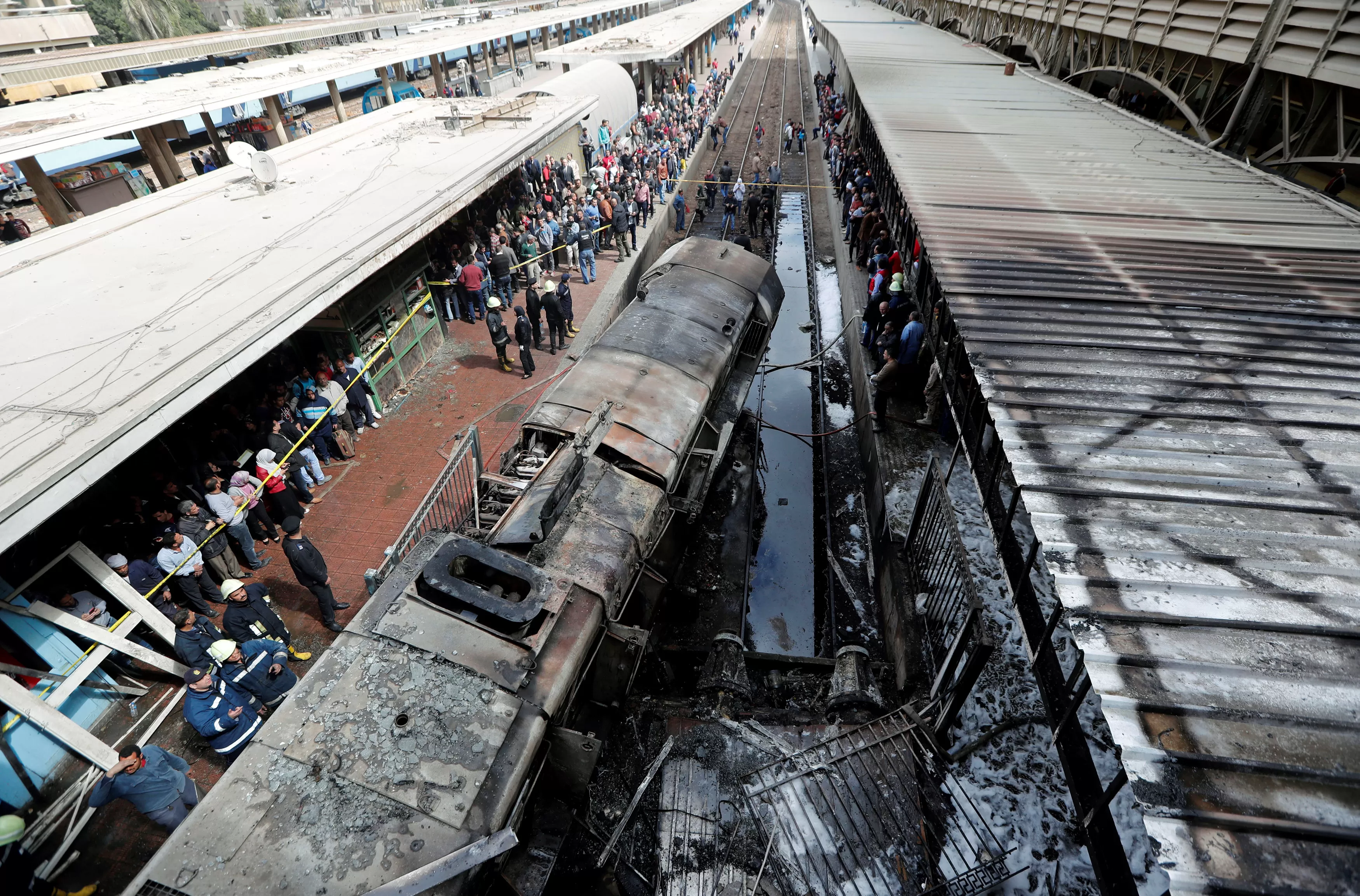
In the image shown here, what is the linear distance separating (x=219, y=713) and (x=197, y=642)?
102cm

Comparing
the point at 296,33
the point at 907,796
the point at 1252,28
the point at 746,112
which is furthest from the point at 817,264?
the point at 296,33

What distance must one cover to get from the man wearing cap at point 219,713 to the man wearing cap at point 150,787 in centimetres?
35

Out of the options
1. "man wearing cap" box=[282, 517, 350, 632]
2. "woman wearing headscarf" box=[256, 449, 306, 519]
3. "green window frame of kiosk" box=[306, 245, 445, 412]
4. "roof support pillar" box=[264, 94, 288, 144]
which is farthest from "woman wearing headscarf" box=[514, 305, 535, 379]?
"roof support pillar" box=[264, 94, 288, 144]

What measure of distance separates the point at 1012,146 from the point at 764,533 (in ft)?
26.9

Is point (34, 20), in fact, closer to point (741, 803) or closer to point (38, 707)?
point (38, 707)

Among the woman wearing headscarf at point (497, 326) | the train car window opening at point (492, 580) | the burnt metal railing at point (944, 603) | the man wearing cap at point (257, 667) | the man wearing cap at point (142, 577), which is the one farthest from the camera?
the woman wearing headscarf at point (497, 326)

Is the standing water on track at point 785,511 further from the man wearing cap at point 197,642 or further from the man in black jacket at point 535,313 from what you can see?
the man wearing cap at point 197,642

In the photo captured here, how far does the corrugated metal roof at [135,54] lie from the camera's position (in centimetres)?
1886

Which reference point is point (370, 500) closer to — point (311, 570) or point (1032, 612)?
point (311, 570)

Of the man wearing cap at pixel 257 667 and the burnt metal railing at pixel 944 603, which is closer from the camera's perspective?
the burnt metal railing at pixel 944 603

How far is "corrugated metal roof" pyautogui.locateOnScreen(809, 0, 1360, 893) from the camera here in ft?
8.75

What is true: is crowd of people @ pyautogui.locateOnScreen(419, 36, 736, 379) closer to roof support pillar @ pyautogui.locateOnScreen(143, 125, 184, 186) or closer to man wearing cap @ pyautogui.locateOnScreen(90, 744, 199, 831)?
roof support pillar @ pyautogui.locateOnScreen(143, 125, 184, 186)

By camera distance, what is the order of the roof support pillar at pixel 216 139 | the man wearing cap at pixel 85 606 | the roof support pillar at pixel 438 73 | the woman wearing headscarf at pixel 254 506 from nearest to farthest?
the man wearing cap at pixel 85 606, the woman wearing headscarf at pixel 254 506, the roof support pillar at pixel 216 139, the roof support pillar at pixel 438 73

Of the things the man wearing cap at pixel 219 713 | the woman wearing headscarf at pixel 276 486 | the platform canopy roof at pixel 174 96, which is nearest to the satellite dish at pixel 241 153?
the platform canopy roof at pixel 174 96
